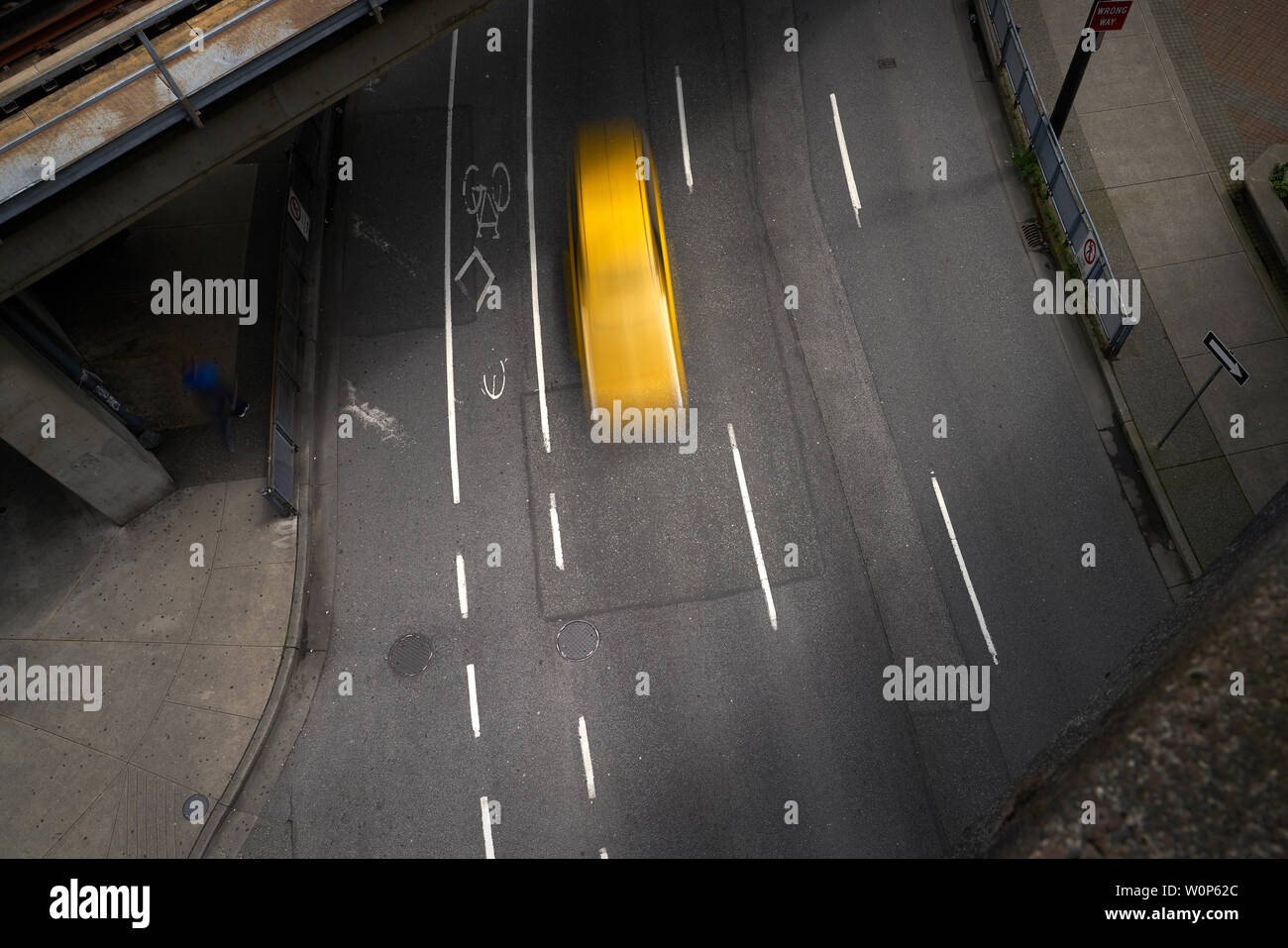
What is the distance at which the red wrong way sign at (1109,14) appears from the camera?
15.5 metres

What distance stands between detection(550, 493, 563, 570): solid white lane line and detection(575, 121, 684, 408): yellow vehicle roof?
1.86 meters

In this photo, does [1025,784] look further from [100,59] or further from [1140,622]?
[100,59]

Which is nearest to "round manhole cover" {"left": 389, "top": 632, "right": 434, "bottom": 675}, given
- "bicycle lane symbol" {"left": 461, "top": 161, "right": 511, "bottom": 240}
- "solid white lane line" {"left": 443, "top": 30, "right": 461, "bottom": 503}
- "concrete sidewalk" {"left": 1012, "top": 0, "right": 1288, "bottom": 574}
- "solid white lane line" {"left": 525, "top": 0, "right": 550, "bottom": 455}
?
"solid white lane line" {"left": 443, "top": 30, "right": 461, "bottom": 503}

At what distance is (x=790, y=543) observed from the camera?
15438 mm

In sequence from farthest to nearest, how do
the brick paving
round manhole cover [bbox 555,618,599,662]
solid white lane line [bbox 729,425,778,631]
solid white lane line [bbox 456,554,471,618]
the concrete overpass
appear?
1. the brick paving
2. solid white lane line [bbox 456,554,471,618]
3. solid white lane line [bbox 729,425,778,631]
4. round manhole cover [bbox 555,618,599,662]
5. the concrete overpass

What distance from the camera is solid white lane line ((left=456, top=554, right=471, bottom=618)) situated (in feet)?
49.8

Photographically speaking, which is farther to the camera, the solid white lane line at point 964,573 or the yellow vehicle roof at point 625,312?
the yellow vehicle roof at point 625,312


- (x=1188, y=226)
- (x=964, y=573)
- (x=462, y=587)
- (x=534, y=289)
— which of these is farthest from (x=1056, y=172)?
(x=462, y=587)

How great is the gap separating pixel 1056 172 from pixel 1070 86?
147 cm

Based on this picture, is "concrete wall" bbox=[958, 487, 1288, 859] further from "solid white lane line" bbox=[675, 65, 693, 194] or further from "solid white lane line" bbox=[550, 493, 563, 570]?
"solid white lane line" bbox=[675, 65, 693, 194]

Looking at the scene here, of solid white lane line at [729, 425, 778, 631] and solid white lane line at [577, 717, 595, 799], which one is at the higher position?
solid white lane line at [729, 425, 778, 631]

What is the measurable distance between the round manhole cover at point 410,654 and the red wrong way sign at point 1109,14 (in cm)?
1426

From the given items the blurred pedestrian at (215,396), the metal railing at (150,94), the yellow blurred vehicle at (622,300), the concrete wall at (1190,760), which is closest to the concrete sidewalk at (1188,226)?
the yellow blurred vehicle at (622,300)

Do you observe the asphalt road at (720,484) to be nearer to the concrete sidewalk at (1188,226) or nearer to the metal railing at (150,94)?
the concrete sidewalk at (1188,226)
